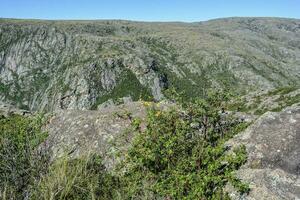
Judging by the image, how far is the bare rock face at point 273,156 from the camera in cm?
1345

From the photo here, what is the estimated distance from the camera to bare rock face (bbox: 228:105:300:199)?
44.1 ft

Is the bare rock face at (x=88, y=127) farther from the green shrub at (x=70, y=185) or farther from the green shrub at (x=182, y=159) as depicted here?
the green shrub at (x=70, y=185)

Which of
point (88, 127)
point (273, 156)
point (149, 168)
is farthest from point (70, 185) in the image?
point (88, 127)

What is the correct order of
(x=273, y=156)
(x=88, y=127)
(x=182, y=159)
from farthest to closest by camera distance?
(x=88, y=127)
(x=273, y=156)
(x=182, y=159)

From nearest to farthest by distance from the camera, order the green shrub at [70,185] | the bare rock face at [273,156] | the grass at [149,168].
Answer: the green shrub at [70,185], the grass at [149,168], the bare rock face at [273,156]

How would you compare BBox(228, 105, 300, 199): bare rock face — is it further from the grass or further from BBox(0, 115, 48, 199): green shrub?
BBox(0, 115, 48, 199): green shrub

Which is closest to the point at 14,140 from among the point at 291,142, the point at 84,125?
the point at 84,125

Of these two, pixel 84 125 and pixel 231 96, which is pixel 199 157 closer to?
pixel 231 96

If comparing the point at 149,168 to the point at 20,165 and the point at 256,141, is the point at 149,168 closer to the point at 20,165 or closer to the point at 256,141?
the point at 20,165

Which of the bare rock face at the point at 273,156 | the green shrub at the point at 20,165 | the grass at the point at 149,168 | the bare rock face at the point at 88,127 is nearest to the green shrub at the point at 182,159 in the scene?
the grass at the point at 149,168

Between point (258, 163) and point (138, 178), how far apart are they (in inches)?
189

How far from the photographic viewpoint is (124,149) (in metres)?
19.3

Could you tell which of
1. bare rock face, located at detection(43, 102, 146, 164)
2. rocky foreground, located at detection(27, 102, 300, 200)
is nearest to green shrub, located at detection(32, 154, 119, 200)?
rocky foreground, located at detection(27, 102, 300, 200)

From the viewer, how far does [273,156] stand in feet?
54.3
